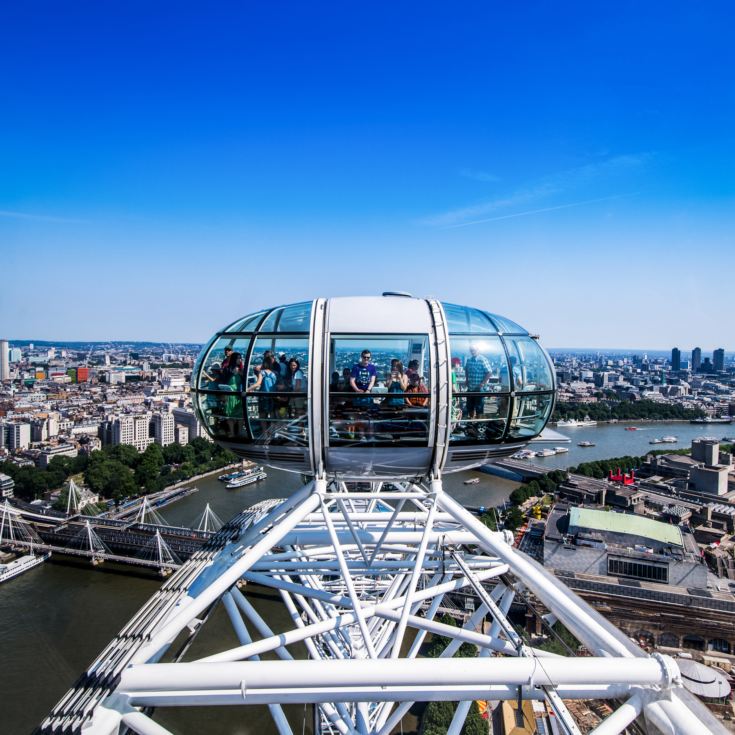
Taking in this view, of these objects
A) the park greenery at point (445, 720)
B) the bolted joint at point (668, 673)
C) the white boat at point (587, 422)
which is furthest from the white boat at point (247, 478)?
the white boat at point (587, 422)

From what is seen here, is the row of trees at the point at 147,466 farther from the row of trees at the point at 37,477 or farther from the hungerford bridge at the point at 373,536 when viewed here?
the hungerford bridge at the point at 373,536

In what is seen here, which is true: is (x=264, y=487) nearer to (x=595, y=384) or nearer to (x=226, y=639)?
(x=226, y=639)

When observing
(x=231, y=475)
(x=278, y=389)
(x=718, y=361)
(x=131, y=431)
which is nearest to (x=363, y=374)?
(x=278, y=389)

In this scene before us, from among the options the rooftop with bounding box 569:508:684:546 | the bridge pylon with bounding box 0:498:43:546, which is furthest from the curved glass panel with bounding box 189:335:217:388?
the bridge pylon with bounding box 0:498:43:546

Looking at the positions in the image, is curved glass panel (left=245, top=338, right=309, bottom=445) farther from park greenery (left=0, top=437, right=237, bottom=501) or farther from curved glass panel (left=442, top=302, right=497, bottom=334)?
park greenery (left=0, top=437, right=237, bottom=501)

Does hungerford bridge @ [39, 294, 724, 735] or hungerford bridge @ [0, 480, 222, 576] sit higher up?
hungerford bridge @ [39, 294, 724, 735]
